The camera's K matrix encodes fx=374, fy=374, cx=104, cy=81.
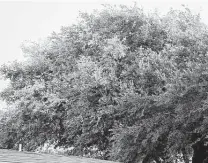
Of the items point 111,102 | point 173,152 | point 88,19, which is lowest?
point 173,152

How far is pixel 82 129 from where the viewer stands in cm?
2059

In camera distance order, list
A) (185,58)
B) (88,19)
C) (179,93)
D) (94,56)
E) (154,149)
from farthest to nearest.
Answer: (88,19) < (94,56) < (185,58) < (154,149) < (179,93)

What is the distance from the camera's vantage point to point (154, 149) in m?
17.8

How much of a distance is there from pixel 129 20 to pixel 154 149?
7.89 m

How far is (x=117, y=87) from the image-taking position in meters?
19.8

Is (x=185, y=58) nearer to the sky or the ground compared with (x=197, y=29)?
nearer to the ground

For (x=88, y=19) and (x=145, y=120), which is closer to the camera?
(x=145, y=120)

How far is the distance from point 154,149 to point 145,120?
5.60ft

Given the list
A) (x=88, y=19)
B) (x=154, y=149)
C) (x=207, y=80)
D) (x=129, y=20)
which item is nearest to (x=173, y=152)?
(x=154, y=149)

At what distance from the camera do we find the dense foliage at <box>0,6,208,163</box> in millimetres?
16547

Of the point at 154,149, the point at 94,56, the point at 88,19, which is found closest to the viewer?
the point at 154,149

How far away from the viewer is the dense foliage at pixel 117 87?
651 inches

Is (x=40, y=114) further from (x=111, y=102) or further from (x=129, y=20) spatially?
(x=129, y=20)

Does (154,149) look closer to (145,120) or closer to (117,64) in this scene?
(145,120)
